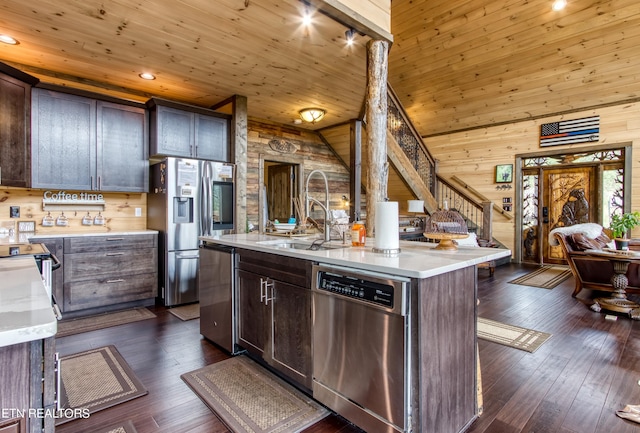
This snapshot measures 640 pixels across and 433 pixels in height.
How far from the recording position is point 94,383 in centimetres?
234

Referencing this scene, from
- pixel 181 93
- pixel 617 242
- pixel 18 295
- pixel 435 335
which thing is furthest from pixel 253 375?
pixel 617 242

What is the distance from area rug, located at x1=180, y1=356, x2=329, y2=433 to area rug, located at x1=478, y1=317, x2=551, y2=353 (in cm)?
195

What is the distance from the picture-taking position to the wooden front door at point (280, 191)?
7156 mm

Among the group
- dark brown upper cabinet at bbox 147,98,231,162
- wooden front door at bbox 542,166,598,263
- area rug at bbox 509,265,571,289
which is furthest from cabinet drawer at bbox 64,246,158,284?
wooden front door at bbox 542,166,598,263

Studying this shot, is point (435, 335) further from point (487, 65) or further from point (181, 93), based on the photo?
point (487, 65)

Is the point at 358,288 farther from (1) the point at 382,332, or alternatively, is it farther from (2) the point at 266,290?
→ (2) the point at 266,290

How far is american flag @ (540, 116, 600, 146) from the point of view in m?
6.33

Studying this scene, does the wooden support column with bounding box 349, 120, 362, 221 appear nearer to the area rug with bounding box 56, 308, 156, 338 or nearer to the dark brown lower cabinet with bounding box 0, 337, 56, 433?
the area rug with bounding box 56, 308, 156, 338

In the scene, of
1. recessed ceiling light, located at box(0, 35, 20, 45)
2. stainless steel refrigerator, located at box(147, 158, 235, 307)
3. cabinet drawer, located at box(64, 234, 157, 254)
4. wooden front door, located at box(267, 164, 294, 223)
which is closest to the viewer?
recessed ceiling light, located at box(0, 35, 20, 45)

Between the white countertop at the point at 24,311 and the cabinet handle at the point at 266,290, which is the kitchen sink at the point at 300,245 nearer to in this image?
the cabinet handle at the point at 266,290

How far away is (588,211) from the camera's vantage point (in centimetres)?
665

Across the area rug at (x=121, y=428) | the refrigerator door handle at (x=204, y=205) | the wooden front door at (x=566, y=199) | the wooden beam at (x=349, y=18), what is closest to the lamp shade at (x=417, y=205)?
the wooden front door at (x=566, y=199)

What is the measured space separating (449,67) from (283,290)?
18.3 feet

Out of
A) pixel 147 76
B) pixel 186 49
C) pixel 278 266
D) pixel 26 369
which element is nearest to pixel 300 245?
pixel 278 266
